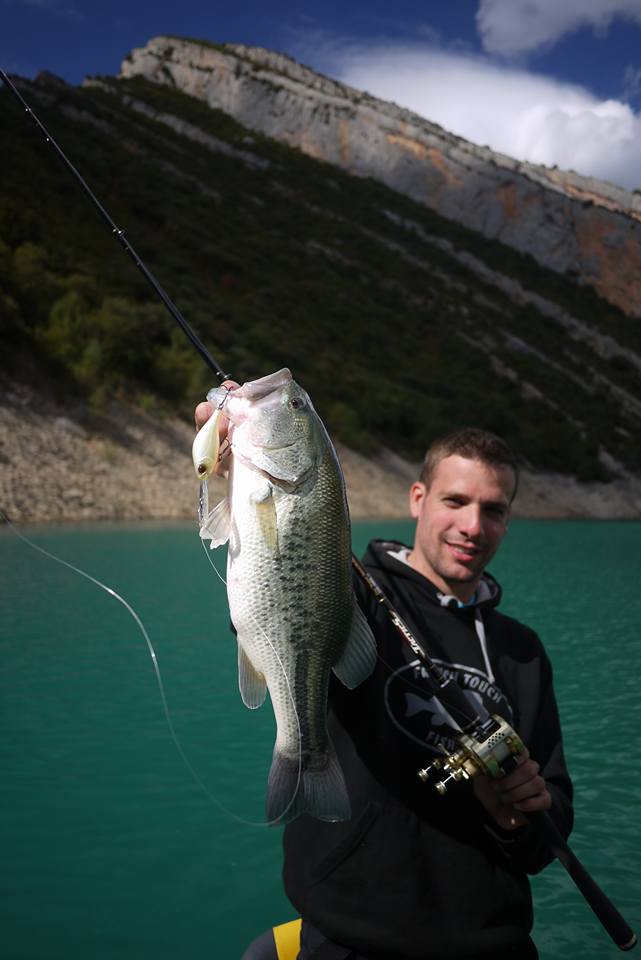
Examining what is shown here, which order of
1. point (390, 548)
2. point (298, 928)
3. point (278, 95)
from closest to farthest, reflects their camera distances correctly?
point (298, 928)
point (390, 548)
point (278, 95)

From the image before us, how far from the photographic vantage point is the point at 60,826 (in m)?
5.79

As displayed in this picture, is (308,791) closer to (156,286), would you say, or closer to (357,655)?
(357,655)

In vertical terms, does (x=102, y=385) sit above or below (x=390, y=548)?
below

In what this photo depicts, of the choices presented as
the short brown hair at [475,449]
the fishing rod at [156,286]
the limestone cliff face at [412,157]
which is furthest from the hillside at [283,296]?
the short brown hair at [475,449]

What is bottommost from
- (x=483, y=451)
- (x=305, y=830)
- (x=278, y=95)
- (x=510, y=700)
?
(x=305, y=830)

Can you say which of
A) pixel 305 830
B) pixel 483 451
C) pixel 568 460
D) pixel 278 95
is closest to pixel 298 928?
pixel 305 830

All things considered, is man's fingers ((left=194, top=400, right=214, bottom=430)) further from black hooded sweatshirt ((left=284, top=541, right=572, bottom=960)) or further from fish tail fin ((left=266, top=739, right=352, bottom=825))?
fish tail fin ((left=266, top=739, right=352, bottom=825))

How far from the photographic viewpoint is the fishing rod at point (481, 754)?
258 centimetres

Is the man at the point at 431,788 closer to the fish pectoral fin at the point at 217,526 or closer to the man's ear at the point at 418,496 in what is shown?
the man's ear at the point at 418,496

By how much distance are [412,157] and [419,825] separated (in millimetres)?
100176

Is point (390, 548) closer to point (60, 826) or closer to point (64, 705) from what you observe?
point (60, 826)

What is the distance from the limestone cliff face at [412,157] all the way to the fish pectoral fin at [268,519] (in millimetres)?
92957

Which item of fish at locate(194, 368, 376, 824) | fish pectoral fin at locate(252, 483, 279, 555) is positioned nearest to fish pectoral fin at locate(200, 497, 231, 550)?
fish at locate(194, 368, 376, 824)

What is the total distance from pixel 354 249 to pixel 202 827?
230ft
